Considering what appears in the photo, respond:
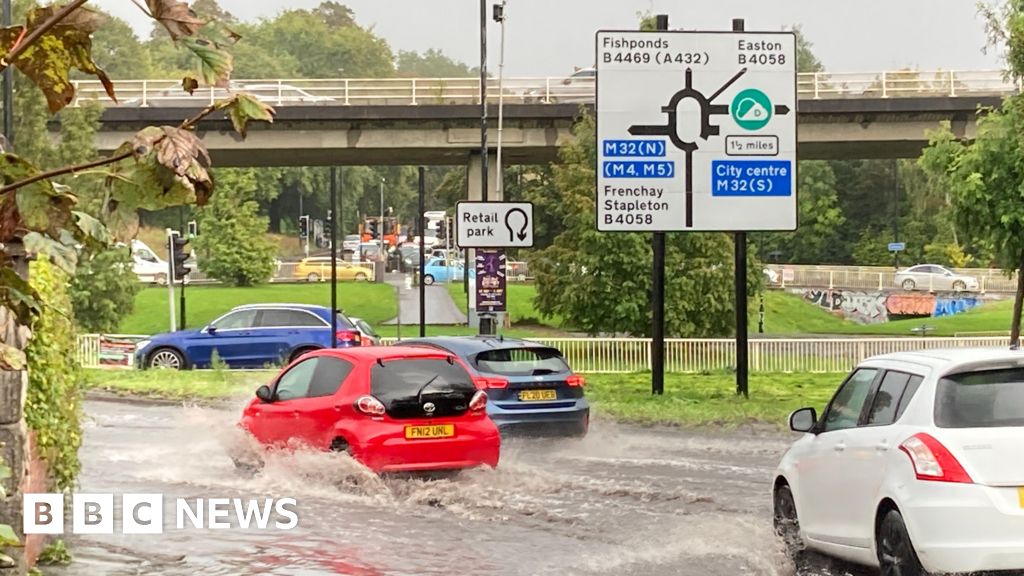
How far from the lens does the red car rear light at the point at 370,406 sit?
1316 cm

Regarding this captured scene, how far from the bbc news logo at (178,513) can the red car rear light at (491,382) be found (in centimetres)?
398

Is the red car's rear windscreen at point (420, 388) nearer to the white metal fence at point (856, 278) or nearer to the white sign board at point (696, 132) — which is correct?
the white sign board at point (696, 132)

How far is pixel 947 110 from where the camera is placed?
44875mm

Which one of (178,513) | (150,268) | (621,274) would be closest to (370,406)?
(178,513)

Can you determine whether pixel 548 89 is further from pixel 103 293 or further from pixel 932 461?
pixel 932 461

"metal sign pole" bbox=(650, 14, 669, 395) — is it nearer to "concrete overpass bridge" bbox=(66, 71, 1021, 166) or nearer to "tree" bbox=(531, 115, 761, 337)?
"tree" bbox=(531, 115, 761, 337)

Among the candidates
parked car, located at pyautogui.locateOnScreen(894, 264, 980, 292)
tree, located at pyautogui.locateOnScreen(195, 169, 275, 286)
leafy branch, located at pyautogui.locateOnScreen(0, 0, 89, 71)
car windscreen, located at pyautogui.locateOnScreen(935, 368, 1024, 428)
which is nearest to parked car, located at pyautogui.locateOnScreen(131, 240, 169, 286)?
tree, located at pyautogui.locateOnScreen(195, 169, 275, 286)

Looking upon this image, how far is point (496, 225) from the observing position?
26.1 metres

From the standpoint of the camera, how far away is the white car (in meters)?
7.17

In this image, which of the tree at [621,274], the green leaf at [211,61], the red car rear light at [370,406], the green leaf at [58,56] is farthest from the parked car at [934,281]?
the green leaf at [211,61]

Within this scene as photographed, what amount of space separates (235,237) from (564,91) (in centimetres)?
3221

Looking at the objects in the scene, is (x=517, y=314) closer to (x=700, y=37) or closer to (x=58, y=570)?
(x=700, y=37)

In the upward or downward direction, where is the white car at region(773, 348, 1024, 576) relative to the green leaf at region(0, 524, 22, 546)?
downward

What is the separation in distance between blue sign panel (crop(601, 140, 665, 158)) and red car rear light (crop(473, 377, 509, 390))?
6.21 m
